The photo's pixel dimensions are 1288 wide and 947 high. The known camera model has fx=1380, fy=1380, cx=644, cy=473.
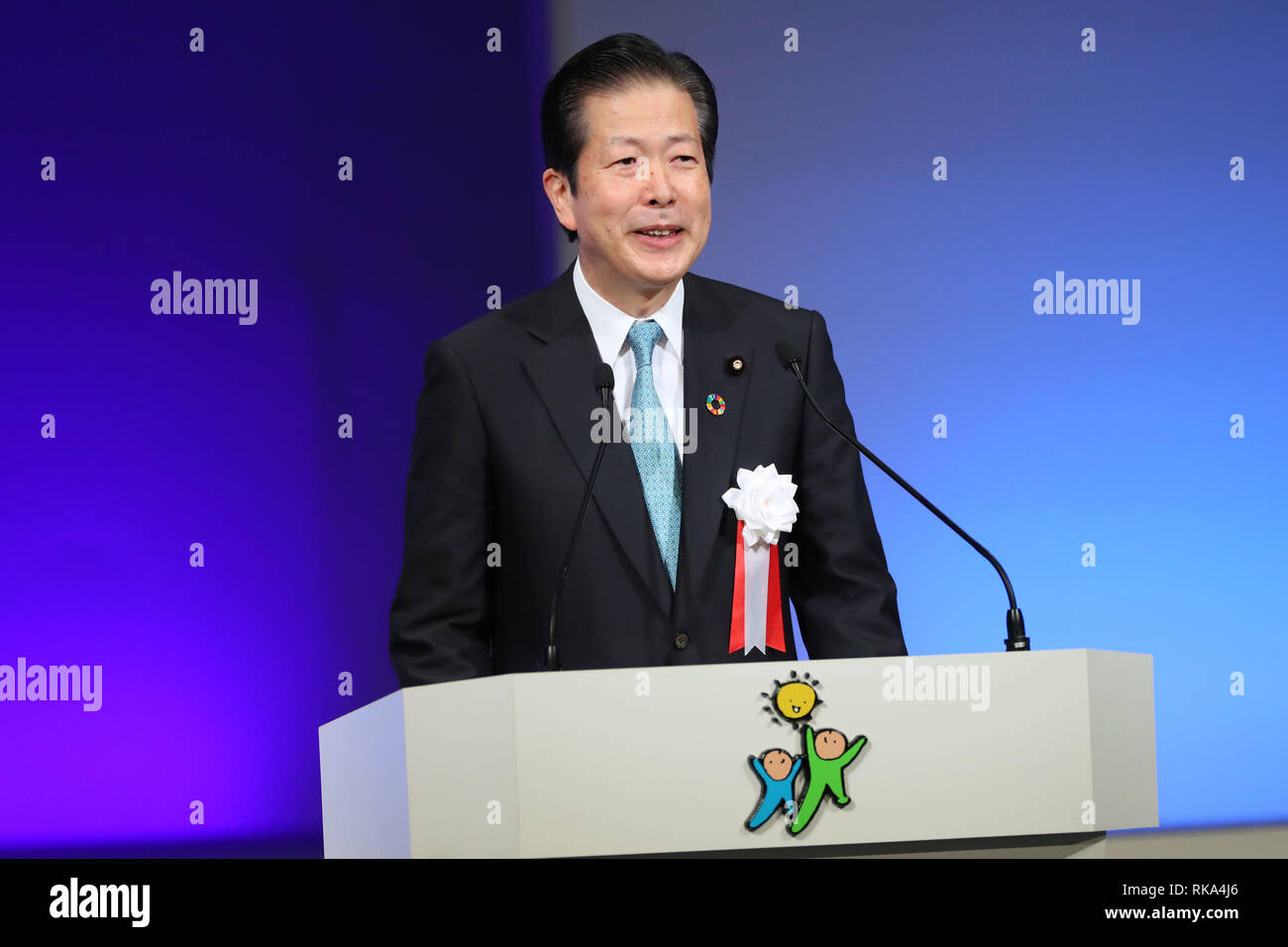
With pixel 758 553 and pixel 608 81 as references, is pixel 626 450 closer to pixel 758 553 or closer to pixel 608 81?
pixel 758 553

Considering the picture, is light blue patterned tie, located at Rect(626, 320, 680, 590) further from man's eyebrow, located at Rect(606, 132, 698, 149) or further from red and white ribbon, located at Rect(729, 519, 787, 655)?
man's eyebrow, located at Rect(606, 132, 698, 149)

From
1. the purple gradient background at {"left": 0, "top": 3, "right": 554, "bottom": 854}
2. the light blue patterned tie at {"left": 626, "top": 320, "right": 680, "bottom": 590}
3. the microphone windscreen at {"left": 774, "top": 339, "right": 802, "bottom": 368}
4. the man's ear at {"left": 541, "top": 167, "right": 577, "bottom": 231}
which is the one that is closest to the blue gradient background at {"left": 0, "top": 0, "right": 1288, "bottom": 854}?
the purple gradient background at {"left": 0, "top": 3, "right": 554, "bottom": 854}

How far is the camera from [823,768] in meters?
1.17

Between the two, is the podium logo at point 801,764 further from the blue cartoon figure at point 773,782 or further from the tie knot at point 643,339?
the tie knot at point 643,339

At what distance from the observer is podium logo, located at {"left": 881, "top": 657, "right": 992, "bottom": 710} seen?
1.19 metres

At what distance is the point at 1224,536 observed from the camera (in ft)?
10.3

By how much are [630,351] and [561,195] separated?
0.27 m

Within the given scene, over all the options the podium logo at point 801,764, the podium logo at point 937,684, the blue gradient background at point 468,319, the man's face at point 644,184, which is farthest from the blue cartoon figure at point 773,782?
the blue gradient background at point 468,319

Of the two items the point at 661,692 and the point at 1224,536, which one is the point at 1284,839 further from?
the point at 661,692

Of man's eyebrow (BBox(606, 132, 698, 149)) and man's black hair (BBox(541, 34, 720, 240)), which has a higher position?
man's black hair (BBox(541, 34, 720, 240))
